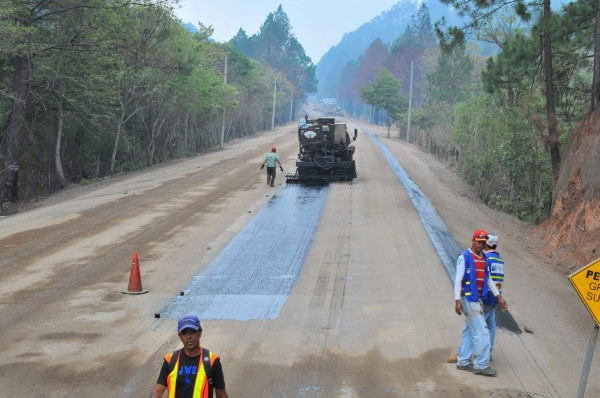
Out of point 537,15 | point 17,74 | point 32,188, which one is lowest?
point 32,188

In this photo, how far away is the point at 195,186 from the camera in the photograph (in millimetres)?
26906

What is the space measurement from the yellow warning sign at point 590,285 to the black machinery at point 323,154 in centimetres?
2055

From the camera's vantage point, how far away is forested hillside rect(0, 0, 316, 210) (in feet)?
93.2

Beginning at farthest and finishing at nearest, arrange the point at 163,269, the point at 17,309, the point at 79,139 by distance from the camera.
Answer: the point at 79,139 → the point at 163,269 → the point at 17,309

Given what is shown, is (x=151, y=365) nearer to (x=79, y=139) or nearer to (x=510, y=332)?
(x=510, y=332)

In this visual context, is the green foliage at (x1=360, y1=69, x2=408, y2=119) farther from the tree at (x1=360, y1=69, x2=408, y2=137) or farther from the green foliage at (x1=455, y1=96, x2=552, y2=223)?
the green foliage at (x1=455, y1=96, x2=552, y2=223)

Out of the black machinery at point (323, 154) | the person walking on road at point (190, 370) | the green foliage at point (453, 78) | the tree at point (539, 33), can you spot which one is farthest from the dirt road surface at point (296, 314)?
the green foliage at point (453, 78)

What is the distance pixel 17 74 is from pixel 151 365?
23.8 meters

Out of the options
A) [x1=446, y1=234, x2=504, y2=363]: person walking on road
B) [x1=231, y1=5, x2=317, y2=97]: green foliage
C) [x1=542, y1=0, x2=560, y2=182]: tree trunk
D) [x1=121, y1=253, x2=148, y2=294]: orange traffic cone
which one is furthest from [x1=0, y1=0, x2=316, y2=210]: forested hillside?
[x1=231, y1=5, x2=317, y2=97]: green foliage

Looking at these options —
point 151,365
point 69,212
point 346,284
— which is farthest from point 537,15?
point 151,365

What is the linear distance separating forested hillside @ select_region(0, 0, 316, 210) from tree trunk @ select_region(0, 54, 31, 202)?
5cm

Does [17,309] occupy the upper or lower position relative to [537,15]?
lower

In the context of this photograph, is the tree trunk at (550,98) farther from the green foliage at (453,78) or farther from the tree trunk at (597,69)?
the green foliage at (453,78)

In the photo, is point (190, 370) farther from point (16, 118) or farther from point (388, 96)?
point (388, 96)
